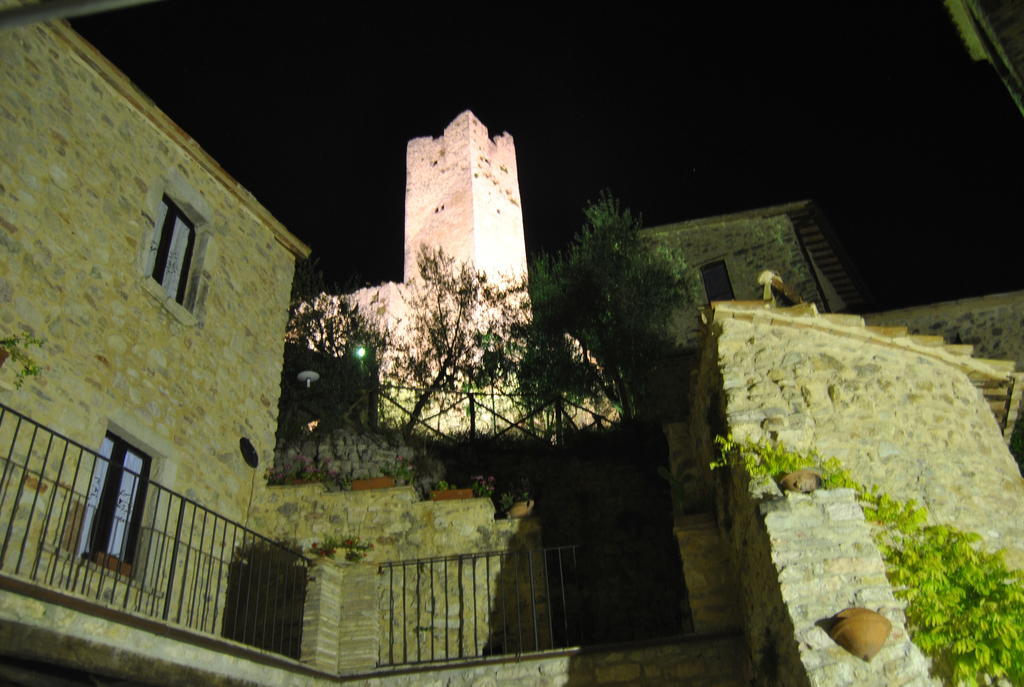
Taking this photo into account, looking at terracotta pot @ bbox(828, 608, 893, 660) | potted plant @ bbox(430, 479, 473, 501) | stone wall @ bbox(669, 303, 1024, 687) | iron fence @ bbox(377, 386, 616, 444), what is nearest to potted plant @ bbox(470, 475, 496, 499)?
potted plant @ bbox(430, 479, 473, 501)

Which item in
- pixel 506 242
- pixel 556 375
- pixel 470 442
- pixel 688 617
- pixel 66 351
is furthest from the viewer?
pixel 506 242

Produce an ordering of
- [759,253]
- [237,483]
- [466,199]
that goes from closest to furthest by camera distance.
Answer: [237,483] → [759,253] → [466,199]

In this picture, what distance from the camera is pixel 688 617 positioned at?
955 centimetres

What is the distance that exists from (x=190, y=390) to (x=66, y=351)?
179 cm

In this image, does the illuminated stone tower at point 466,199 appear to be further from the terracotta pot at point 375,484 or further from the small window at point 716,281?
the terracotta pot at point 375,484

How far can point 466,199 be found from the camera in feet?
100

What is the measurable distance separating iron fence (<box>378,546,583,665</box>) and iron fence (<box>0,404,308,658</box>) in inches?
46.3

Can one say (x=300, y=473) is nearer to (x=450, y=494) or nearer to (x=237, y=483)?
(x=237, y=483)

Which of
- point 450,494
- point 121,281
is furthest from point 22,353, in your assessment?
point 450,494

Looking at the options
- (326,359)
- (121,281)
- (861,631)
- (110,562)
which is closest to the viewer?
(861,631)

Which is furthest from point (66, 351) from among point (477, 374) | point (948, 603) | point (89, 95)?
point (477, 374)

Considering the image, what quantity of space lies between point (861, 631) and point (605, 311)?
1269 cm

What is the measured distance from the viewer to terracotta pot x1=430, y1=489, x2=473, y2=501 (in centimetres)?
1080

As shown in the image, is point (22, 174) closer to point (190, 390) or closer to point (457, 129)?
point (190, 390)
